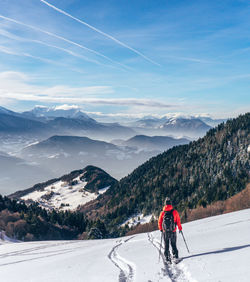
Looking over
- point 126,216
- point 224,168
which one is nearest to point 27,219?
point 126,216

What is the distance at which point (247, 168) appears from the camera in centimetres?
11369

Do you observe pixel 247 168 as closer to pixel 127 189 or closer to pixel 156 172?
pixel 156 172

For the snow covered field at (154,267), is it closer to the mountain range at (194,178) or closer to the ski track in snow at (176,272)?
the ski track in snow at (176,272)

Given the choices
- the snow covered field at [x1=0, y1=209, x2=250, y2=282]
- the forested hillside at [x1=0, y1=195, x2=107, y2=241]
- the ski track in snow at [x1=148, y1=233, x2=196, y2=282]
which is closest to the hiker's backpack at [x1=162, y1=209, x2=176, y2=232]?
the snow covered field at [x1=0, y1=209, x2=250, y2=282]

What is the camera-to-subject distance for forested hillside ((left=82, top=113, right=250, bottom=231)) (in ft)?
358

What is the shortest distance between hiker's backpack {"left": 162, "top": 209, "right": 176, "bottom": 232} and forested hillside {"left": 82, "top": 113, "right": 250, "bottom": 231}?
7851cm

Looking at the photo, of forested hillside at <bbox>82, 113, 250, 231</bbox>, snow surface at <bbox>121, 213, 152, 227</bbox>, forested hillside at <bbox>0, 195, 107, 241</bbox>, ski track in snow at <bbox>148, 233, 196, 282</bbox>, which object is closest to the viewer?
ski track in snow at <bbox>148, 233, 196, 282</bbox>

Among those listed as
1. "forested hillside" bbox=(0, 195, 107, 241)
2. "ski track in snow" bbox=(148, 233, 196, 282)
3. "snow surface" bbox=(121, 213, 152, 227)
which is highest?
"ski track in snow" bbox=(148, 233, 196, 282)

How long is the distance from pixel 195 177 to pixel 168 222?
123776 mm

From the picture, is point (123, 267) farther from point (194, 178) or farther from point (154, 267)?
point (194, 178)

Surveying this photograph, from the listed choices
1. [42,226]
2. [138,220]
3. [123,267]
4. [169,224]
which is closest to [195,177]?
[138,220]

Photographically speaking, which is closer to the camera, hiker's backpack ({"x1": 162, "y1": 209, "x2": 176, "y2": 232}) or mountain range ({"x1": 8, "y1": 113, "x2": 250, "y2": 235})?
hiker's backpack ({"x1": 162, "y1": 209, "x2": 176, "y2": 232})

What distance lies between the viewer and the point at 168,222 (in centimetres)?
1600

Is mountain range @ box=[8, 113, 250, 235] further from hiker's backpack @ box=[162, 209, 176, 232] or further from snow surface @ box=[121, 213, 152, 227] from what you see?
hiker's backpack @ box=[162, 209, 176, 232]
